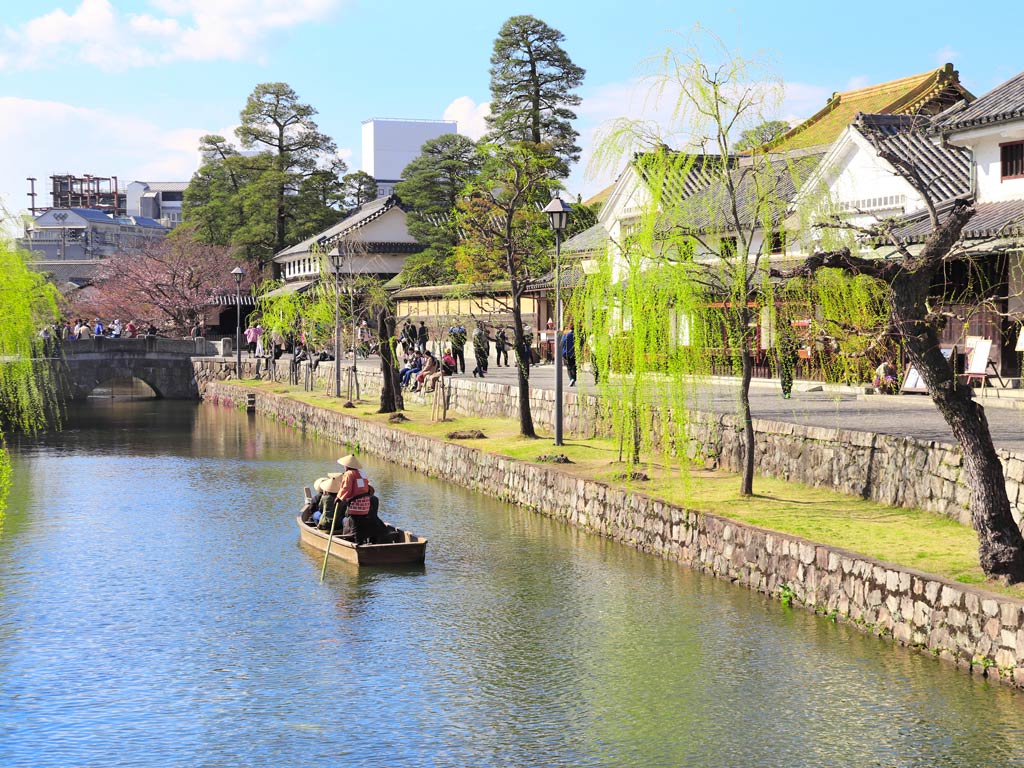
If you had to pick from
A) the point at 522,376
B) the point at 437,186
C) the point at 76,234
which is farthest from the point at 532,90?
the point at 76,234

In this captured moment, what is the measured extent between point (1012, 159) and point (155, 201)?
443 feet

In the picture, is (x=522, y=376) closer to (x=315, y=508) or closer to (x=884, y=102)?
(x=315, y=508)

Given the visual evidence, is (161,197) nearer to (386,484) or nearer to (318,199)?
(318,199)

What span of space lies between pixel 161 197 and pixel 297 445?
123 meters

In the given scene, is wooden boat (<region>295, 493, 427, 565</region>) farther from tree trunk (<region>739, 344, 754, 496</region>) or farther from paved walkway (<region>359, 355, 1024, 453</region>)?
paved walkway (<region>359, 355, 1024, 453</region>)

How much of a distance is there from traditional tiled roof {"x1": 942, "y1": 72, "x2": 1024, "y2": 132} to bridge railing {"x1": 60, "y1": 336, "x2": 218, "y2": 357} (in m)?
38.9

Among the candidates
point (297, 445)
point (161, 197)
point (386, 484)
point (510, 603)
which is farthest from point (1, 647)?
point (161, 197)

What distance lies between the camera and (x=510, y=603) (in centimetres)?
1705

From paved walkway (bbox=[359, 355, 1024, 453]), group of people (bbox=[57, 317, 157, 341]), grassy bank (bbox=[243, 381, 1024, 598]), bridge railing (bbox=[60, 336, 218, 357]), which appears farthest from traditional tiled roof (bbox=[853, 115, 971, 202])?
group of people (bbox=[57, 317, 157, 341])

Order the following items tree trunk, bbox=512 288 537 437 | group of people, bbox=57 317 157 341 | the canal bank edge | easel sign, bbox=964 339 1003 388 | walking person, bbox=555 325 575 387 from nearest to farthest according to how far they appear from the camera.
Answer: the canal bank edge < easel sign, bbox=964 339 1003 388 < tree trunk, bbox=512 288 537 437 < walking person, bbox=555 325 575 387 < group of people, bbox=57 317 157 341

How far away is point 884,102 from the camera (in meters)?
41.4

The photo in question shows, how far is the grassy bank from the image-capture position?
14.2m

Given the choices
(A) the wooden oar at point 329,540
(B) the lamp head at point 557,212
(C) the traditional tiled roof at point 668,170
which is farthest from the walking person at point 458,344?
(A) the wooden oar at point 329,540

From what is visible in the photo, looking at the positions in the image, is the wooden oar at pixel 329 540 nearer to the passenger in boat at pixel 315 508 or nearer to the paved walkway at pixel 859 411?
the passenger in boat at pixel 315 508
